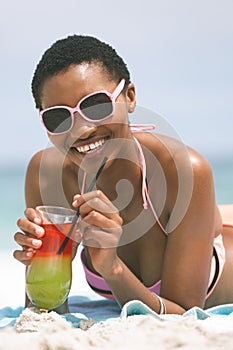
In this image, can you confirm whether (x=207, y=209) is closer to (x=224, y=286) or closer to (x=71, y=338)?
(x=224, y=286)

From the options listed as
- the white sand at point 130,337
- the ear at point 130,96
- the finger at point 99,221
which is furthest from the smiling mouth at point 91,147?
the white sand at point 130,337

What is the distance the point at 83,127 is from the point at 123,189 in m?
0.47

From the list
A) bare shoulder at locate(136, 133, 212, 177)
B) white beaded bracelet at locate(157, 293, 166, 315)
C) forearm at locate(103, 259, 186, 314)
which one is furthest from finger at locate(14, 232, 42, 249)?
bare shoulder at locate(136, 133, 212, 177)

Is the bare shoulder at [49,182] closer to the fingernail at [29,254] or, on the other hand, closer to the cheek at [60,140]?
the cheek at [60,140]

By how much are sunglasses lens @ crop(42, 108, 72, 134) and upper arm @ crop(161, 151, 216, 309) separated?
0.50 m

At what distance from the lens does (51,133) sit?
2.66 m

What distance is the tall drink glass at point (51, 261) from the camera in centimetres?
235

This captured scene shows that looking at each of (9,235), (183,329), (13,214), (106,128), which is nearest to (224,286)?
(106,128)

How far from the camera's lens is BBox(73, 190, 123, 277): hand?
2262 mm

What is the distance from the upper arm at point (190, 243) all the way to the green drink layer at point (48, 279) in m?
0.46

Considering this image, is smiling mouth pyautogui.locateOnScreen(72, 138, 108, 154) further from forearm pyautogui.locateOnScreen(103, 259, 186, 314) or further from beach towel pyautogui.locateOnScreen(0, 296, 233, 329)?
beach towel pyautogui.locateOnScreen(0, 296, 233, 329)

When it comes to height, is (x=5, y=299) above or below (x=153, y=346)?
below

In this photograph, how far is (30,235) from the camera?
241cm

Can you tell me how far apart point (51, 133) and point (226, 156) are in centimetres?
997
